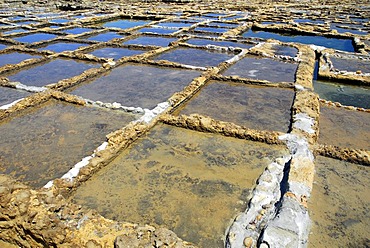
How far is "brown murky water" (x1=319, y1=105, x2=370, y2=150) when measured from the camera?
373 centimetres

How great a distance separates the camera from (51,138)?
12.2 feet

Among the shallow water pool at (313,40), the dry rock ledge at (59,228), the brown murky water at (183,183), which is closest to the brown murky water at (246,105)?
the brown murky water at (183,183)

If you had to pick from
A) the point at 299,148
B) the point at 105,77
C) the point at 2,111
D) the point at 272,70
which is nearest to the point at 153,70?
the point at 105,77

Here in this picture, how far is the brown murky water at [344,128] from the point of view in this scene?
3.73m

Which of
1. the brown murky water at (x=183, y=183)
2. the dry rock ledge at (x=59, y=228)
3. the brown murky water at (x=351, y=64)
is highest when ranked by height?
the brown murky water at (x=351, y=64)

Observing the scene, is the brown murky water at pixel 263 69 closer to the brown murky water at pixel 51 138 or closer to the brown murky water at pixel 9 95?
the brown murky water at pixel 51 138

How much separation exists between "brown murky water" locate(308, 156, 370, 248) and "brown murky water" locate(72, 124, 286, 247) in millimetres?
569

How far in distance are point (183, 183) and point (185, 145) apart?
72 cm

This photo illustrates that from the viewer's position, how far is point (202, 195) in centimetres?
282

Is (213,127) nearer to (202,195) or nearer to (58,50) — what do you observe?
(202,195)

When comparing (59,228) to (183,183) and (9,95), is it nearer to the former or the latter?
(183,183)

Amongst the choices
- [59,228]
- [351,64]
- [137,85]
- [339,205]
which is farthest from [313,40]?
[59,228]

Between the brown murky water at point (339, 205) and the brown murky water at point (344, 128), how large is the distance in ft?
1.72

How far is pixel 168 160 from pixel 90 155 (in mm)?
909
